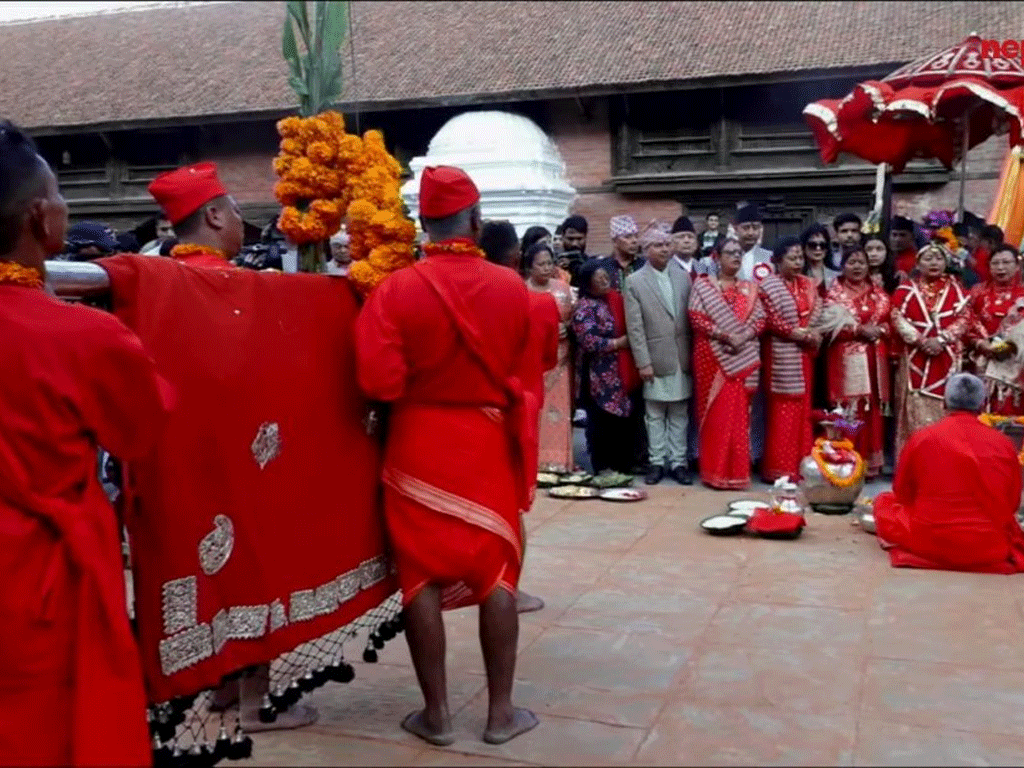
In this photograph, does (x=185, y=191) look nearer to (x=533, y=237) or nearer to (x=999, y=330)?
(x=533, y=237)

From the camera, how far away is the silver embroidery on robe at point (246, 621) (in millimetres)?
2932

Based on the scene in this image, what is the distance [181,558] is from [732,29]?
17433 millimetres

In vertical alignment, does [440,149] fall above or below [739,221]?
above

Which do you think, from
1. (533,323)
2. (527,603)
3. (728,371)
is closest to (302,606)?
(533,323)

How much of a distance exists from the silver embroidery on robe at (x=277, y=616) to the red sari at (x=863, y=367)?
16.8 ft

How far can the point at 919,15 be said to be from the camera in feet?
59.1

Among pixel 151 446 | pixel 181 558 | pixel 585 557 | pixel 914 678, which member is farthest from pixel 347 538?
pixel 585 557

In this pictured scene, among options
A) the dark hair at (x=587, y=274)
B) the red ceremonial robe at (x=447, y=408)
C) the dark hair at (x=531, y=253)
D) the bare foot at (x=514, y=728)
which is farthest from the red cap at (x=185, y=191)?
the dark hair at (x=587, y=274)

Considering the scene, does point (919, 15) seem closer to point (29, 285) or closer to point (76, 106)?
point (76, 106)

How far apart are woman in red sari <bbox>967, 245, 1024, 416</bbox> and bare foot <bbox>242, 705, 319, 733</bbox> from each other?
5.17m

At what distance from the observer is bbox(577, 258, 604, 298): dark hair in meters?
7.52

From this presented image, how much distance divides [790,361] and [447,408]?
4502 millimetres

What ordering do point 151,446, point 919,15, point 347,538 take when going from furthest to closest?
1. point 919,15
2. point 347,538
3. point 151,446

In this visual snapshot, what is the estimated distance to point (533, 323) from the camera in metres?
3.54
